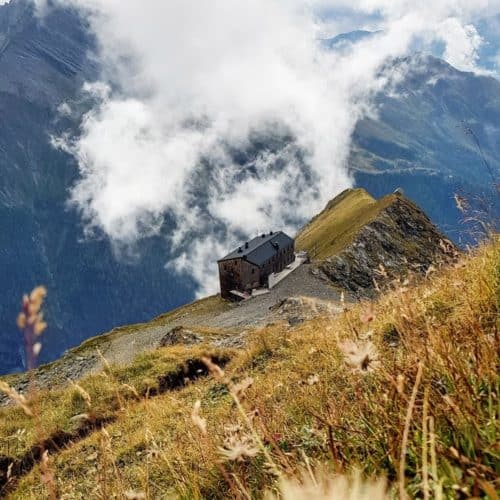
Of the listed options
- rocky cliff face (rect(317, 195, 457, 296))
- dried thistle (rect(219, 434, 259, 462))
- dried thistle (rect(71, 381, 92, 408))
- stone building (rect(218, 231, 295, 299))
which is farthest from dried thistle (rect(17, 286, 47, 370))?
stone building (rect(218, 231, 295, 299))

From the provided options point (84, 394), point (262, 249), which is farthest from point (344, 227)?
point (84, 394)

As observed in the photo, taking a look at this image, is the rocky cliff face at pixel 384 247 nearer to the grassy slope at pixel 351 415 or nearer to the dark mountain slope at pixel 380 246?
the dark mountain slope at pixel 380 246

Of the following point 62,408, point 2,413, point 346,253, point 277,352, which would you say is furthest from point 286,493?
point 346,253

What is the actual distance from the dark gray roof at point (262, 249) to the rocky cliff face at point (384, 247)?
1339 centimetres

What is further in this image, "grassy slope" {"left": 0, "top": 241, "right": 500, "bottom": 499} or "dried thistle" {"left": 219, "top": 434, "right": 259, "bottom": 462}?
"grassy slope" {"left": 0, "top": 241, "right": 500, "bottom": 499}

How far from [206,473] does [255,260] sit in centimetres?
8354

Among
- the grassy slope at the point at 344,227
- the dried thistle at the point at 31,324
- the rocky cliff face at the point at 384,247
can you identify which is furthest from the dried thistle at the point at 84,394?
the grassy slope at the point at 344,227

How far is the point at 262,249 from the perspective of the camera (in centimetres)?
9325

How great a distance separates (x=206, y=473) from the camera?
4.79 metres

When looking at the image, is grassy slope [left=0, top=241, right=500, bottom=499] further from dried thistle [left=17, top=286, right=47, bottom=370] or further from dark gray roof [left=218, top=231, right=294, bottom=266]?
dark gray roof [left=218, top=231, right=294, bottom=266]

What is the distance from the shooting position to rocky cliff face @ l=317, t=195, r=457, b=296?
75.4 metres

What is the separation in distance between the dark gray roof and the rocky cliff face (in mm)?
13387

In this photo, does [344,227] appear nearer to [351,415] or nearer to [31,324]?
[351,415]

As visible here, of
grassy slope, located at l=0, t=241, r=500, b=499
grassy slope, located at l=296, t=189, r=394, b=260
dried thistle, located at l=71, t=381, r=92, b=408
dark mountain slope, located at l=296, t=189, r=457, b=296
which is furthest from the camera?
grassy slope, located at l=296, t=189, r=394, b=260
